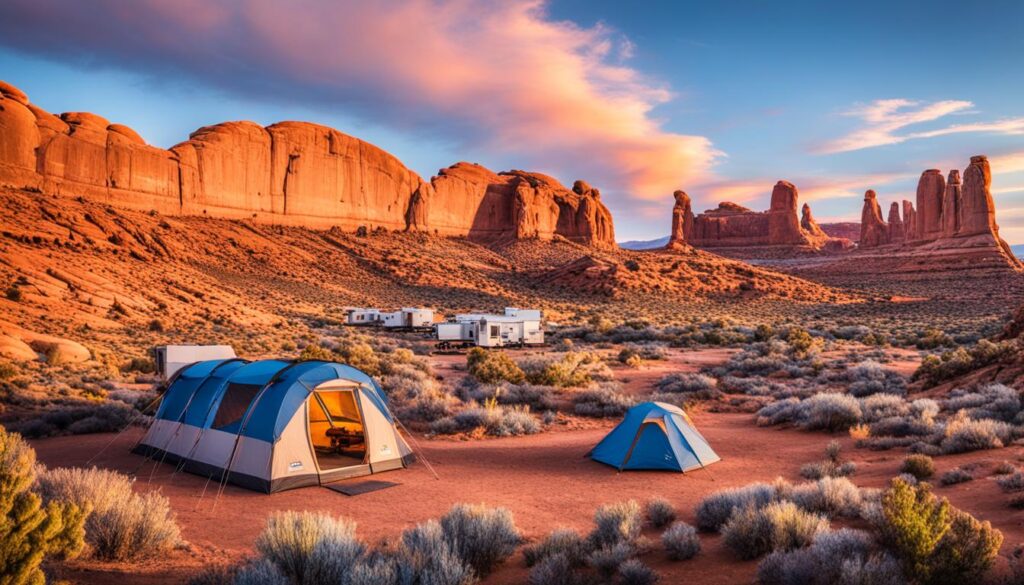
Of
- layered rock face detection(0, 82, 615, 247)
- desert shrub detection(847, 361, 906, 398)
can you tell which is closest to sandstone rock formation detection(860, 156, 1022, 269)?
layered rock face detection(0, 82, 615, 247)

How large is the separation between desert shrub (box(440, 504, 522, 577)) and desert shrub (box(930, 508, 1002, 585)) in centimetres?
381

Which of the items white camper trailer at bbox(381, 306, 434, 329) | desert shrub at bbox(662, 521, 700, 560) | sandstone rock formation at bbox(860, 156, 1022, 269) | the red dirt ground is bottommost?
the red dirt ground

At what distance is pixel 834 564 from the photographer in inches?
197

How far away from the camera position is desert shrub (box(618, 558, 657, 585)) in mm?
5484

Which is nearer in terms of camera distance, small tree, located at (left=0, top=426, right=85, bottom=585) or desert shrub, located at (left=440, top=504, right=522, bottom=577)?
small tree, located at (left=0, top=426, right=85, bottom=585)

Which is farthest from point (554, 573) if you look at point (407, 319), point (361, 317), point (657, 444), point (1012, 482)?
point (361, 317)

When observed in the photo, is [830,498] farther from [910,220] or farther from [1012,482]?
[910,220]

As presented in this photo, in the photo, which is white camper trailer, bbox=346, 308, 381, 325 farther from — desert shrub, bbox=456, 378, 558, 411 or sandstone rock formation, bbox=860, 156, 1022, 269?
sandstone rock formation, bbox=860, 156, 1022, 269

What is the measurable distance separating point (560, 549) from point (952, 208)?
119707 millimetres

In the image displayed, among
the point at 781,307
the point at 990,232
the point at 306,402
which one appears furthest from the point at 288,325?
the point at 990,232

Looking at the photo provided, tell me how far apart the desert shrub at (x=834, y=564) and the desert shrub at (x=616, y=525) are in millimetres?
1459

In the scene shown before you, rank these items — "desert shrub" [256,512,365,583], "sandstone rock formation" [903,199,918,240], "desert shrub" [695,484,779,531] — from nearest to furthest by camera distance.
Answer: "desert shrub" [256,512,365,583] < "desert shrub" [695,484,779,531] < "sandstone rock formation" [903,199,918,240]

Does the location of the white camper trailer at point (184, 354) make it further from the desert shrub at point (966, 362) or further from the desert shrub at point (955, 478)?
the desert shrub at point (966, 362)

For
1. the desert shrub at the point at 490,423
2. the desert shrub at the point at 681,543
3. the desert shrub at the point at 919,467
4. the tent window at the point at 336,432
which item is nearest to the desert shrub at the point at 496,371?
the desert shrub at the point at 490,423
